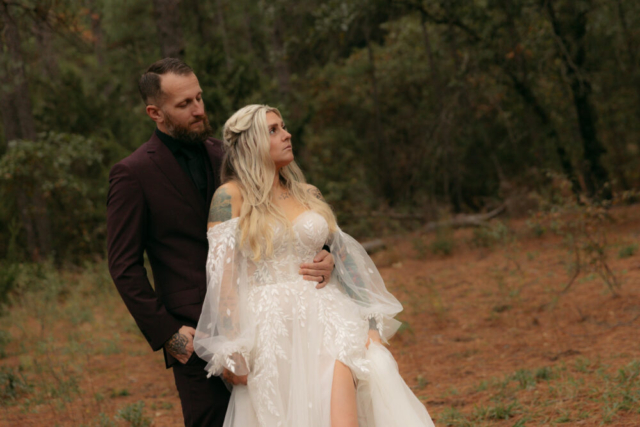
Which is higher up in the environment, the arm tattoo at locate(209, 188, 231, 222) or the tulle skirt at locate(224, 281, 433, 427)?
the arm tattoo at locate(209, 188, 231, 222)

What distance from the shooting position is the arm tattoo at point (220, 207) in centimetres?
313

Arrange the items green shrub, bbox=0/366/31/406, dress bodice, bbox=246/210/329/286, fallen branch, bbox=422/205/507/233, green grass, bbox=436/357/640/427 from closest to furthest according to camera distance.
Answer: dress bodice, bbox=246/210/329/286 < green grass, bbox=436/357/640/427 < green shrub, bbox=0/366/31/406 < fallen branch, bbox=422/205/507/233

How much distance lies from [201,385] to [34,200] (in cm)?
1159

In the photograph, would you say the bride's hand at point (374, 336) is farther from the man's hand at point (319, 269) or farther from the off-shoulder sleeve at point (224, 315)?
the off-shoulder sleeve at point (224, 315)

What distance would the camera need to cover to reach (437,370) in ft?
20.0

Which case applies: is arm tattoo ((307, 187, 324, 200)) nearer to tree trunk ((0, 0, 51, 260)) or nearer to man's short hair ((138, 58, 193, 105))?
man's short hair ((138, 58, 193, 105))

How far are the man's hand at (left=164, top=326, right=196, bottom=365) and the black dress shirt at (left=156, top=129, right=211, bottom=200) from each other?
0.72m

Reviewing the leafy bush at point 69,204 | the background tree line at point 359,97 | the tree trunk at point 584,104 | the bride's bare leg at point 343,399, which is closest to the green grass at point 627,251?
the background tree line at point 359,97

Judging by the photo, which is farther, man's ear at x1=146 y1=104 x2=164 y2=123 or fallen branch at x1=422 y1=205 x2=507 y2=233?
fallen branch at x1=422 y1=205 x2=507 y2=233

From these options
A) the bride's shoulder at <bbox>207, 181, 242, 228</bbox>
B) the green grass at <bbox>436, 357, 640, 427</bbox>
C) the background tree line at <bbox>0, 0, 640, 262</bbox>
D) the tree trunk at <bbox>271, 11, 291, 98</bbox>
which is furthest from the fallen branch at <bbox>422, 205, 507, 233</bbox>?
the bride's shoulder at <bbox>207, 181, 242, 228</bbox>

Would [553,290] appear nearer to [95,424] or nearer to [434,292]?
[434,292]

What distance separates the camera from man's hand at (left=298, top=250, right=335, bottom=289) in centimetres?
326

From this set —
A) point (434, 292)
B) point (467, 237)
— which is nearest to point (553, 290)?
point (434, 292)

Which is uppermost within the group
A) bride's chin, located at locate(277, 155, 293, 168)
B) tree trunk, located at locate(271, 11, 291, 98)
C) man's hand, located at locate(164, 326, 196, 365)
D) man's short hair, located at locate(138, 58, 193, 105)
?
tree trunk, located at locate(271, 11, 291, 98)
